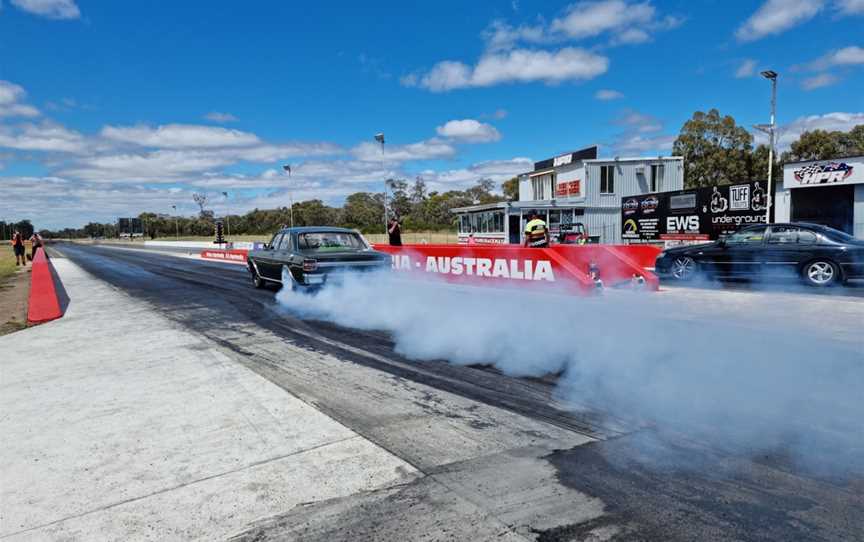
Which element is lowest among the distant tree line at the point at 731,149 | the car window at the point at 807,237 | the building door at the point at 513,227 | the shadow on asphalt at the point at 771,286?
the shadow on asphalt at the point at 771,286

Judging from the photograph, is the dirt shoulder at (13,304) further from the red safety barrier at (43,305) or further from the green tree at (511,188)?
the green tree at (511,188)

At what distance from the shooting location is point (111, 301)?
10.6 meters

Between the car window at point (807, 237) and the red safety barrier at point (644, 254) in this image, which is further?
the red safety barrier at point (644, 254)

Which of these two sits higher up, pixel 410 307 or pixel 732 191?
pixel 732 191

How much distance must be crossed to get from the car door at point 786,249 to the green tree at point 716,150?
39.3 m

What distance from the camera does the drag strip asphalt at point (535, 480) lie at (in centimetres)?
222

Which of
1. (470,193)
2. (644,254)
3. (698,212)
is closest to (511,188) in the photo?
(470,193)

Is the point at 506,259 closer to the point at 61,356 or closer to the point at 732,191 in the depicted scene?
the point at 61,356

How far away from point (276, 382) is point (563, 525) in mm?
3056

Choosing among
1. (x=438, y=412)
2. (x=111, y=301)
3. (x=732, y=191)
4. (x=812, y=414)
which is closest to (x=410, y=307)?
(x=438, y=412)

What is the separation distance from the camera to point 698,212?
2219 cm

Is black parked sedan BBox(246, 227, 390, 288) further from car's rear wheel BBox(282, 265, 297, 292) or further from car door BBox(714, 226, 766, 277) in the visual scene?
car door BBox(714, 226, 766, 277)

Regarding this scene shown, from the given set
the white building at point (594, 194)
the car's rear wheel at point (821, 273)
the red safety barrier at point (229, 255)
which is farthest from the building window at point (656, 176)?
the red safety barrier at point (229, 255)

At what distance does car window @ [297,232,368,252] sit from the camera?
926cm
